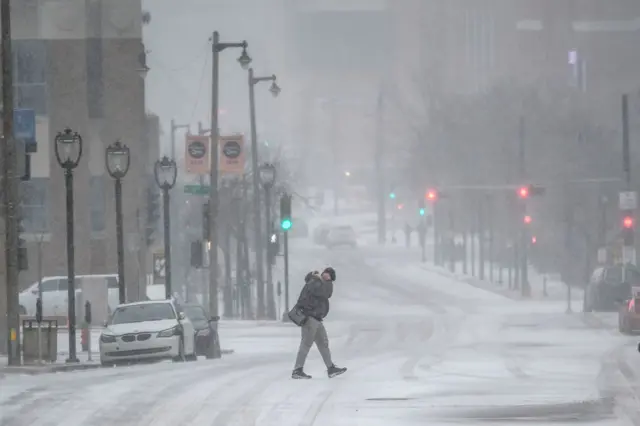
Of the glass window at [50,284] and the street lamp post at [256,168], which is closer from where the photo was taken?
the street lamp post at [256,168]

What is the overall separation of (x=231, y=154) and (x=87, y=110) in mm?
20896

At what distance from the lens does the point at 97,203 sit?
69375mm

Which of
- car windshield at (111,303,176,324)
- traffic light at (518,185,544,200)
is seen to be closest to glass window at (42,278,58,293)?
car windshield at (111,303,176,324)

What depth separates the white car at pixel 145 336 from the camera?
3456 centimetres

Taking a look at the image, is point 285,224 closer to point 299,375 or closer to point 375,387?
point 299,375

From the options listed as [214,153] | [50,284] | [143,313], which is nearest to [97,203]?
[50,284]

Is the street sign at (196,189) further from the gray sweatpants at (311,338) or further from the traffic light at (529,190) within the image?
the traffic light at (529,190)

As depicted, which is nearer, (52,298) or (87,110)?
(52,298)

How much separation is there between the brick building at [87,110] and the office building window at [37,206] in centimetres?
4

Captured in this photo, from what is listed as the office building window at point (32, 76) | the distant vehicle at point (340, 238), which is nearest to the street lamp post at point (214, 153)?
the office building window at point (32, 76)

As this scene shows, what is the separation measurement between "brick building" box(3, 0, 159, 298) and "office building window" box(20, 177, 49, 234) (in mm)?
42

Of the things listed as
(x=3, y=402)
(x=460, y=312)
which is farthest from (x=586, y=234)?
(x=3, y=402)

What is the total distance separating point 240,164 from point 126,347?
15.0 metres

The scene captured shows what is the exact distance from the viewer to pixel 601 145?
9162cm
